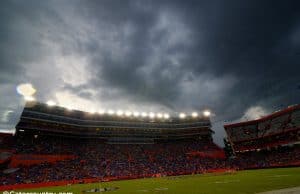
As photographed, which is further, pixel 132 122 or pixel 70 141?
pixel 132 122

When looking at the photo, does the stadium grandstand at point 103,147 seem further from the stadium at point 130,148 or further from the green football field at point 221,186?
the green football field at point 221,186

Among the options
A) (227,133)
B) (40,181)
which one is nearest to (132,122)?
(227,133)

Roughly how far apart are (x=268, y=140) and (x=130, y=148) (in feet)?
163

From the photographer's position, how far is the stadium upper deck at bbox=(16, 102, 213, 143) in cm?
7075

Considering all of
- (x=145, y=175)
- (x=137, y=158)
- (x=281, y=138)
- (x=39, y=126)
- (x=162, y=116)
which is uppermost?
(x=162, y=116)

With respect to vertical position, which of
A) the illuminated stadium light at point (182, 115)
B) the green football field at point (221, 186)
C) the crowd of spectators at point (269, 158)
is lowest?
the green football field at point (221, 186)

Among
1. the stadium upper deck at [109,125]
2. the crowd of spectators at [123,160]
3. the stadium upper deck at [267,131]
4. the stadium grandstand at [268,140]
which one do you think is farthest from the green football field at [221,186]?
the stadium upper deck at [267,131]

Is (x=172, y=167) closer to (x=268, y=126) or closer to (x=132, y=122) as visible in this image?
(x=132, y=122)

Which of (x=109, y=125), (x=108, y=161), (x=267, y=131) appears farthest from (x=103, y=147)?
(x=267, y=131)

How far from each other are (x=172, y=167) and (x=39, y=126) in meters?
44.4

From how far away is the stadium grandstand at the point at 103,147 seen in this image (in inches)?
2242

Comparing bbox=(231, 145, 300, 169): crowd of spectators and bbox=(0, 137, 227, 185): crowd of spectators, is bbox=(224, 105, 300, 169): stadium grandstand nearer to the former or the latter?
bbox=(231, 145, 300, 169): crowd of spectators

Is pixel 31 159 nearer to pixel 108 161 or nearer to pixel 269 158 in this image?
pixel 108 161

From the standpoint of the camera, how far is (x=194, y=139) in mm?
100875
